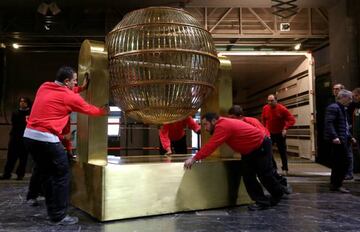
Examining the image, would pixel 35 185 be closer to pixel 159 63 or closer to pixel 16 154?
pixel 159 63

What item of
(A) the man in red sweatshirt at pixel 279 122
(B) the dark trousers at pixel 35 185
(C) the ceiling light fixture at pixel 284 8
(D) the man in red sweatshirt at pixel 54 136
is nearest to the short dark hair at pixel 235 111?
(D) the man in red sweatshirt at pixel 54 136

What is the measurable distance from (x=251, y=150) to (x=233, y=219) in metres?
0.81

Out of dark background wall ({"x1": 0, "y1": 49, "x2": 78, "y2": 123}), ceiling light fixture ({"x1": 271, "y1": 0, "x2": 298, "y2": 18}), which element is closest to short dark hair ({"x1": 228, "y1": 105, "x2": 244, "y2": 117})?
ceiling light fixture ({"x1": 271, "y1": 0, "x2": 298, "y2": 18})

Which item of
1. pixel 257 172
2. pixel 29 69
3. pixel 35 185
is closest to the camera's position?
pixel 257 172

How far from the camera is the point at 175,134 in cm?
562

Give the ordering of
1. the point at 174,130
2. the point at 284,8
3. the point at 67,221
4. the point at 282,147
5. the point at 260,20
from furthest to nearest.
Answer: the point at 260,20, the point at 284,8, the point at 282,147, the point at 174,130, the point at 67,221

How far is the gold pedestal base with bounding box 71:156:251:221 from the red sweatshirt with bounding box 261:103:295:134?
2971mm

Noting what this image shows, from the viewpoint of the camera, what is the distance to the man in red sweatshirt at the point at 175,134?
499cm

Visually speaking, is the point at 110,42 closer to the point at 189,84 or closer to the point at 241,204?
the point at 189,84

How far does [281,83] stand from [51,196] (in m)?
9.70

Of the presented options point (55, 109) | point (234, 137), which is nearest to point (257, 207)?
point (234, 137)

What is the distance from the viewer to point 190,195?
3.68m

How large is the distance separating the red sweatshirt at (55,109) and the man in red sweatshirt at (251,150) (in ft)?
3.77

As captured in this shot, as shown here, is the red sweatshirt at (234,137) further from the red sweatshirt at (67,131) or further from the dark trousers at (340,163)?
the dark trousers at (340,163)
